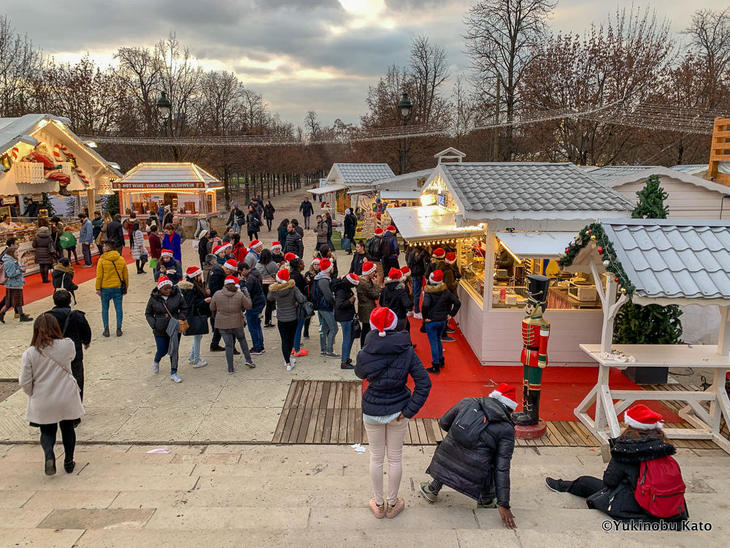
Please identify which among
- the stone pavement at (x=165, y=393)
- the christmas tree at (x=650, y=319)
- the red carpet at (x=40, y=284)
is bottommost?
the stone pavement at (x=165, y=393)

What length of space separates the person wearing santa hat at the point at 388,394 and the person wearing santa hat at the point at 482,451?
1.24 ft

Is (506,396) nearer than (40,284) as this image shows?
Yes

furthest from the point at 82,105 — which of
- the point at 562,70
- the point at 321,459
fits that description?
the point at 321,459

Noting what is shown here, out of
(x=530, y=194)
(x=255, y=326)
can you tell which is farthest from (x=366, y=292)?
(x=530, y=194)

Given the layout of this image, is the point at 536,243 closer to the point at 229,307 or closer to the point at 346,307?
the point at 346,307

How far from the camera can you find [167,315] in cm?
752

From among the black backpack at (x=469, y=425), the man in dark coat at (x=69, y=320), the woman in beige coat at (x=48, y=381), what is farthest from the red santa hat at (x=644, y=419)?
the man in dark coat at (x=69, y=320)

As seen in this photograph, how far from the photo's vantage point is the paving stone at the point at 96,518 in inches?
159

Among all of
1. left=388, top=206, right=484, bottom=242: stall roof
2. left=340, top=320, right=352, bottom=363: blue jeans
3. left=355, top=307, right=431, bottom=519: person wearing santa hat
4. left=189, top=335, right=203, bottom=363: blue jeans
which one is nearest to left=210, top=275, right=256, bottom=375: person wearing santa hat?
left=189, top=335, right=203, bottom=363: blue jeans

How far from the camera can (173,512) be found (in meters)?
4.29

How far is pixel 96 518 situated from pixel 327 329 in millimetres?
4882

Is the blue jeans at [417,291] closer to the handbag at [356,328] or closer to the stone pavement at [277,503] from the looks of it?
the handbag at [356,328]

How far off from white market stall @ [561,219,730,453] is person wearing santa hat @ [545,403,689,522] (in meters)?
1.57

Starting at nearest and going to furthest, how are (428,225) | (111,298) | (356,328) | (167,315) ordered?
Result: (167,315) → (356,328) → (111,298) → (428,225)
